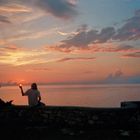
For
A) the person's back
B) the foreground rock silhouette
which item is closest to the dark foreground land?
the foreground rock silhouette

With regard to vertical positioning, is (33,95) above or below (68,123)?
above

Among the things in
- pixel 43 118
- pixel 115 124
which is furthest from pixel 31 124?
pixel 115 124

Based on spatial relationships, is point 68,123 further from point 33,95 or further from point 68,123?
point 33,95

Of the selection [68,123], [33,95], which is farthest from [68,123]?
[33,95]

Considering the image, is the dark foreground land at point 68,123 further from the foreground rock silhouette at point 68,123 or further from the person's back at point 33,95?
the person's back at point 33,95

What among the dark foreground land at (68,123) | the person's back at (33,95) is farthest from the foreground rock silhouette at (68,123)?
the person's back at (33,95)

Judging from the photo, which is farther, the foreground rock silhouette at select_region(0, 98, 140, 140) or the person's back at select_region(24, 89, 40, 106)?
the person's back at select_region(24, 89, 40, 106)

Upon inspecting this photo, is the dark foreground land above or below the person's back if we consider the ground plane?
below

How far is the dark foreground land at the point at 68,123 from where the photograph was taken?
47.0 feet

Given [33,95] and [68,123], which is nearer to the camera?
[68,123]

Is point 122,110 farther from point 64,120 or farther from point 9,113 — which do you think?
point 9,113

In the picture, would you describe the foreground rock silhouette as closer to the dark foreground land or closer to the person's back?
the dark foreground land

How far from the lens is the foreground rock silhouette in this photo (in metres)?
14.4

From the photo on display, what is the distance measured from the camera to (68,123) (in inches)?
627
